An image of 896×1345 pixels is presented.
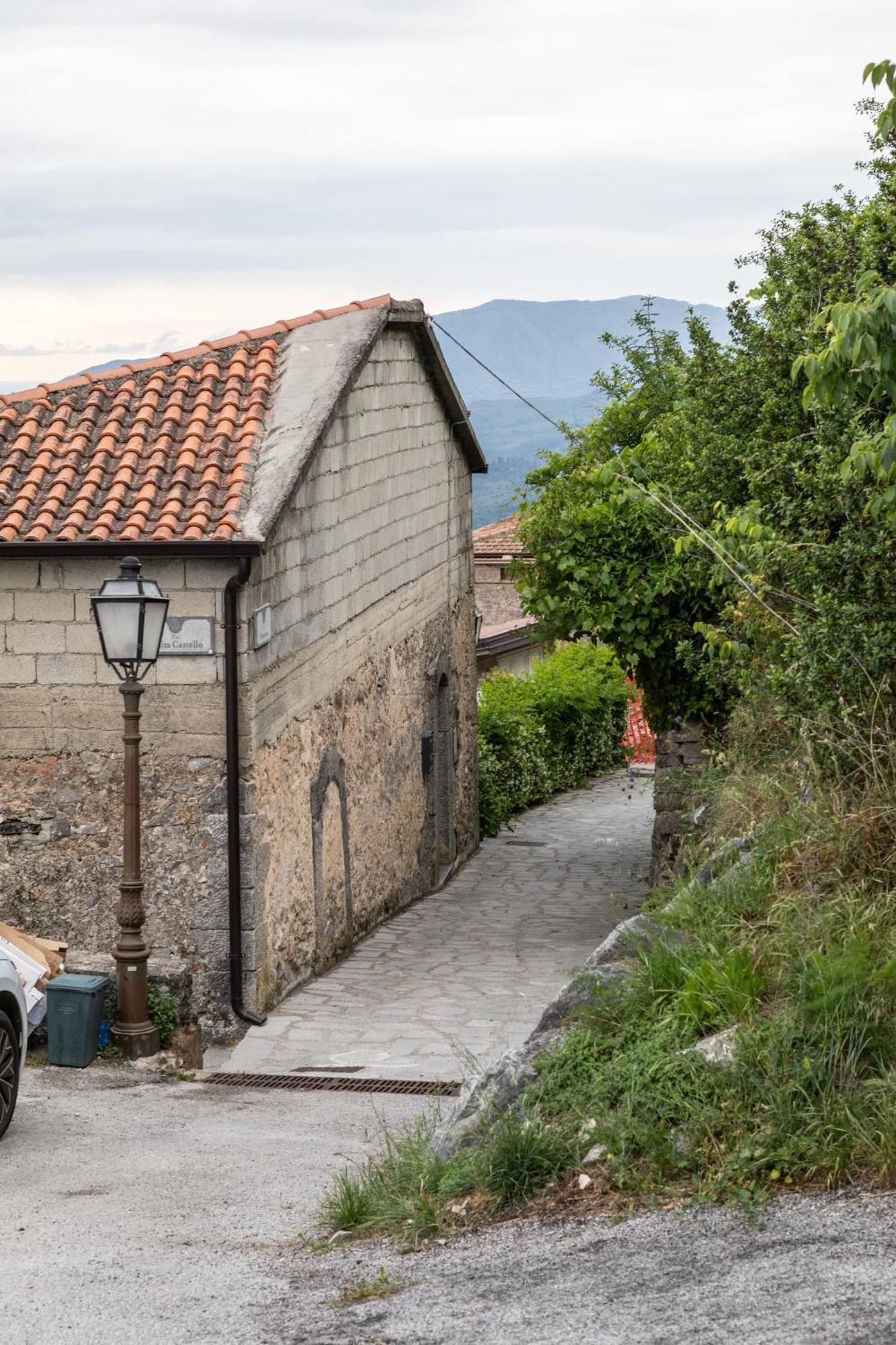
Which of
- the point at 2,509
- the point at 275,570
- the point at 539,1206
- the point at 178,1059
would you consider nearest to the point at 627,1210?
the point at 539,1206

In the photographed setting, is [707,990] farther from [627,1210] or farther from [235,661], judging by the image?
[235,661]

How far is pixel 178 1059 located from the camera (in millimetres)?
10023

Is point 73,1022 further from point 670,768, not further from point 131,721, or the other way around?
point 670,768

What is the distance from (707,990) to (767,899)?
0.87m

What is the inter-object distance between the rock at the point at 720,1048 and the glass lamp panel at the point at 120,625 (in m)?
5.27

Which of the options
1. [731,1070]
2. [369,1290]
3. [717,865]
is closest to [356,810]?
[717,865]

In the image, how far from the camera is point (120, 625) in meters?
10.1

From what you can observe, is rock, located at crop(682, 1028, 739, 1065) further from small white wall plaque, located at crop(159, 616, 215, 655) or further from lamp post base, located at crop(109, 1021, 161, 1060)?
small white wall plaque, located at crop(159, 616, 215, 655)

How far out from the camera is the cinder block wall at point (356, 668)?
1175 centimetres

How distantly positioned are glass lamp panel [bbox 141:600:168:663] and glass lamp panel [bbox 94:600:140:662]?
7 cm

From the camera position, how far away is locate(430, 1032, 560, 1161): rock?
639cm

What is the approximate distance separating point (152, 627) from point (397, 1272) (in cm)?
560

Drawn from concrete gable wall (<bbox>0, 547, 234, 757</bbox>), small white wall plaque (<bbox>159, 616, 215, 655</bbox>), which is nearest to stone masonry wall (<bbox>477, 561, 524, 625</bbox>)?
concrete gable wall (<bbox>0, 547, 234, 757</bbox>)

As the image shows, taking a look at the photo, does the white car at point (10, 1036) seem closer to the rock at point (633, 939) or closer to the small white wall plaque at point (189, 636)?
the rock at point (633, 939)
